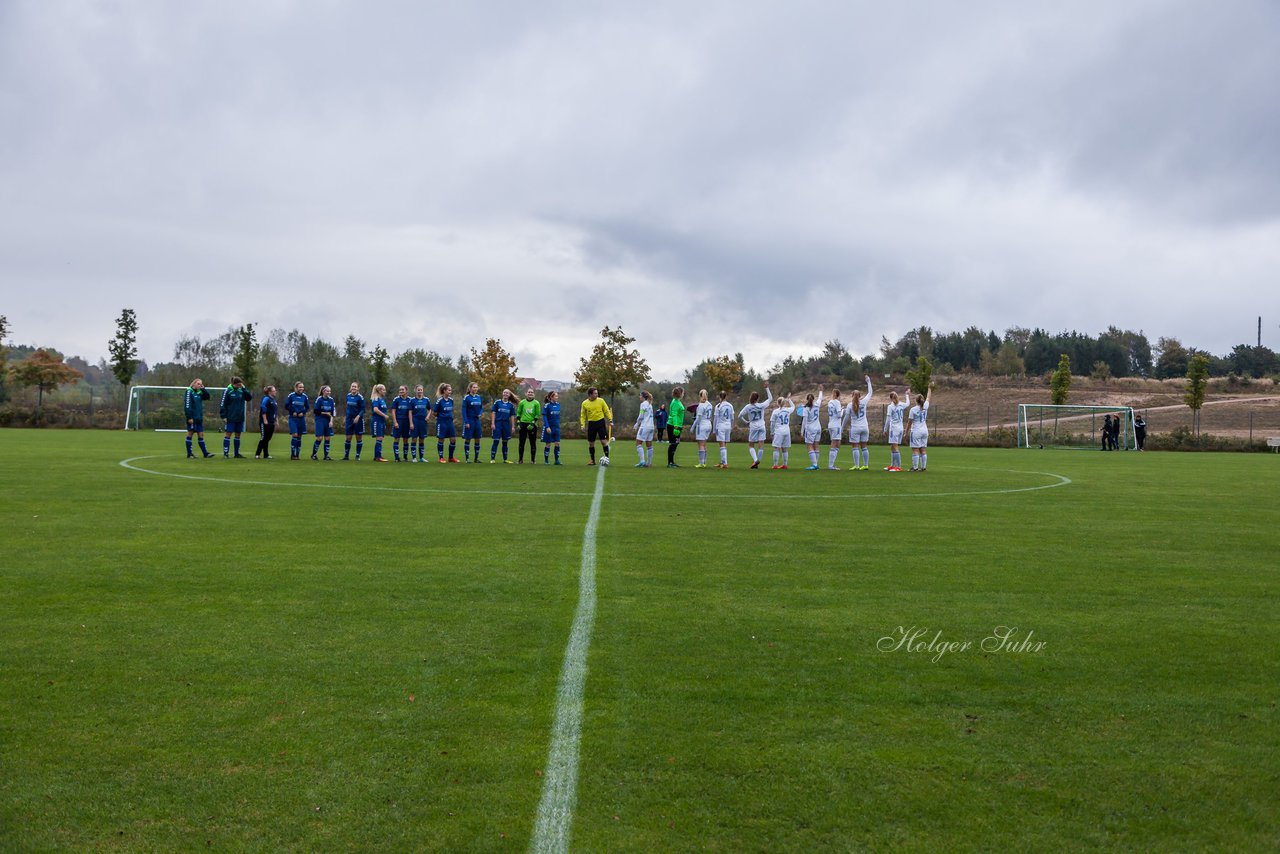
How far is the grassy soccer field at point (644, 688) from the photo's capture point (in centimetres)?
361

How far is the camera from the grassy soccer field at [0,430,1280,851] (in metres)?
3.61

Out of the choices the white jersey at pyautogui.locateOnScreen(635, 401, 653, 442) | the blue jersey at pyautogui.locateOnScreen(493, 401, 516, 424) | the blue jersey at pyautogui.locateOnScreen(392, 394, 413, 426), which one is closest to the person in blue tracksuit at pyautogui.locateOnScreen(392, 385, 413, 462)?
the blue jersey at pyautogui.locateOnScreen(392, 394, 413, 426)

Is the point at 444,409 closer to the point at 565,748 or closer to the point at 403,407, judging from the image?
the point at 403,407

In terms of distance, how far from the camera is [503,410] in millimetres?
25969

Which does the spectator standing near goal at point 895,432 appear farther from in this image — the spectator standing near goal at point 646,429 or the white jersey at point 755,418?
the spectator standing near goal at point 646,429

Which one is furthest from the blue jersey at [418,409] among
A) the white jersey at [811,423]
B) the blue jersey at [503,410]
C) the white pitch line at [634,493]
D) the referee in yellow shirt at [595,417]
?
the white jersey at [811,423]

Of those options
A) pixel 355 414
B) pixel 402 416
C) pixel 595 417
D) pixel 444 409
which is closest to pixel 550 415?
pixel 595 417

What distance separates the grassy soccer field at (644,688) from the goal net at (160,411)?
44.1 m

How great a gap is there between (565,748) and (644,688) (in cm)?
93

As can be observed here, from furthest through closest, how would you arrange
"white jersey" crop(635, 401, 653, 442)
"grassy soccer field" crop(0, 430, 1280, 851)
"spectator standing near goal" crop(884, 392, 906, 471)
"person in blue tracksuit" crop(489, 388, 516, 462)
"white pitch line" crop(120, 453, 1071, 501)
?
"person in blue tracksuit" crop(489, 388, 516, 462), "white jersey" crop(635, 401, 653, 442), "spectator standing near goal" crop(884, 392, 906, 471), "white pitch line" crop(120, 453, 1071, 501), "grassy soccer field" crop(0, 430, 1280, 851)

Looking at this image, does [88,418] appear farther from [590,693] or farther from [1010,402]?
[1010,402]

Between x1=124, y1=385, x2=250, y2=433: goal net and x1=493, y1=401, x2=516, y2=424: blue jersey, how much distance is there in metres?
28.7

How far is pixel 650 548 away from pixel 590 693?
4995mm

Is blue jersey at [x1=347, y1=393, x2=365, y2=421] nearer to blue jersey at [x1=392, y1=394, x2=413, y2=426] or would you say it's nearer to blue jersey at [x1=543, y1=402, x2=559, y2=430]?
blue jersey at [x1=392, y1=394, x2=413, y2=426]
